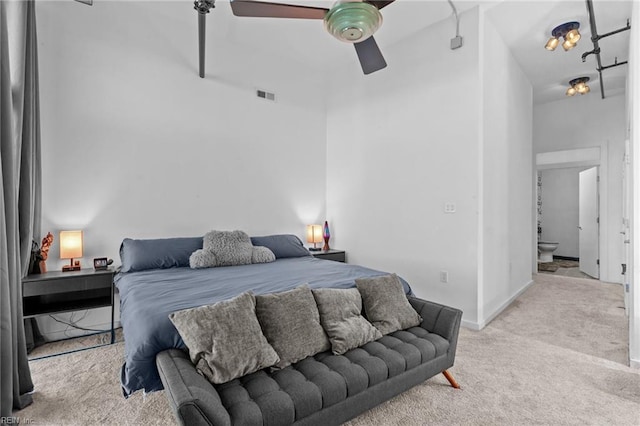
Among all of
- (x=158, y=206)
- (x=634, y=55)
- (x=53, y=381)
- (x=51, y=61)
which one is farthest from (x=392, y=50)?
(x=53, y=381)

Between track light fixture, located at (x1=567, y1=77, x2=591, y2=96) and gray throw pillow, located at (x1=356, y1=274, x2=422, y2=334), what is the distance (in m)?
4.49

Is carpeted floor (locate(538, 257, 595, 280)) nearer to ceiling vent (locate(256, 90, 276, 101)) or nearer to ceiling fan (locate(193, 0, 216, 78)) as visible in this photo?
ceiling vent (locate(256, 90, 276, 101))

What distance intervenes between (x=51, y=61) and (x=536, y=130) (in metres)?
7.41

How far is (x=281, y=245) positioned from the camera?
393 cm

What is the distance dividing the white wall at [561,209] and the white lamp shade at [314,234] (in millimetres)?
6179

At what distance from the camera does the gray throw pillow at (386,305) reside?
2.21 m

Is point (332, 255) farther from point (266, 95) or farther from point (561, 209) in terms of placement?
point (561, 209)

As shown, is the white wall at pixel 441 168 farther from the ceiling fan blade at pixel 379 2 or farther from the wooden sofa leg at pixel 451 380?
the ceiling fan blade at pixel 379 2

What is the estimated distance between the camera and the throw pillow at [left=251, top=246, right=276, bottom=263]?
11.5ft

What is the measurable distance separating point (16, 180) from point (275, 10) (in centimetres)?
207

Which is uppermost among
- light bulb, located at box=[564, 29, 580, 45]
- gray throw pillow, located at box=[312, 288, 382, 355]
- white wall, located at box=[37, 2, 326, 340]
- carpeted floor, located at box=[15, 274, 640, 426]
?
light bulb, located at box=[564, 29, 580, 45]

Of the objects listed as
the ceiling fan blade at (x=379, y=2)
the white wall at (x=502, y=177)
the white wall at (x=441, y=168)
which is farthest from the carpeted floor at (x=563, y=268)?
the ceiling fan blade at (x=379, y=2)
